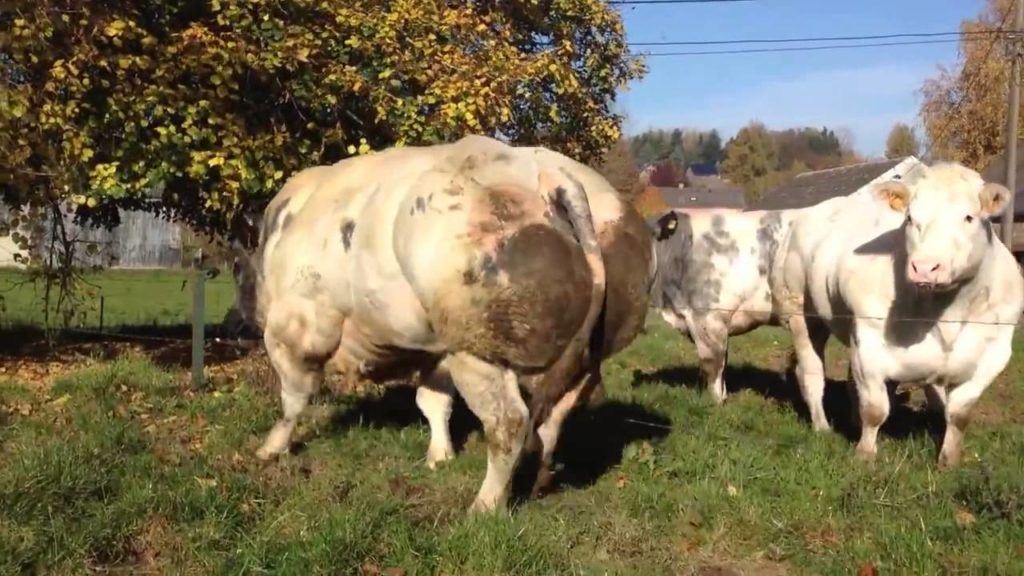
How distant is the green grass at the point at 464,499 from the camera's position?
5.17 metres

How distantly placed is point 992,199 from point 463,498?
3857 millimetres

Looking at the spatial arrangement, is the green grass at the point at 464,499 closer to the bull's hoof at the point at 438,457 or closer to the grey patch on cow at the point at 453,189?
the bull's hoof at the point at 438,457

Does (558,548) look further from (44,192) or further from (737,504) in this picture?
(44,192)

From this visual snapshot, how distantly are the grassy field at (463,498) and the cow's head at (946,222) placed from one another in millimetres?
1208

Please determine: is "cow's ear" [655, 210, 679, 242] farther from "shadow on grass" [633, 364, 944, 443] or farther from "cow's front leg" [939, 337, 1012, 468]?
"cow's front leg" [939, 337, 1012, 468]

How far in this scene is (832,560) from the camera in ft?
17.4

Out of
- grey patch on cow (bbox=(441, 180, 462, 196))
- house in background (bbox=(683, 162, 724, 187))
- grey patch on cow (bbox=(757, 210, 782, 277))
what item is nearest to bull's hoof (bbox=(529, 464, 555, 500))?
grey patch on cow (bbox=(441, 180, 462, 196))

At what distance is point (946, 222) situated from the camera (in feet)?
22.7

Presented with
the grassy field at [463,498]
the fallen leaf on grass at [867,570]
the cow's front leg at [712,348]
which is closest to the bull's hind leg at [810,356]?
the grassy field at [463,498]

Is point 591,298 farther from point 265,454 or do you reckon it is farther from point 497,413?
point 265,454

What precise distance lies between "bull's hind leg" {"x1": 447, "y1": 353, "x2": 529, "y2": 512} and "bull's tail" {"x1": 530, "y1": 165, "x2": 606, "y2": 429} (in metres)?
0.11

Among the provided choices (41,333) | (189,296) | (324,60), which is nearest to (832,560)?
(324,60)

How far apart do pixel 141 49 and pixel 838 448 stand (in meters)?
→ 7.22

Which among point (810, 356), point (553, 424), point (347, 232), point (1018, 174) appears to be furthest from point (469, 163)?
point (1018, 174)
